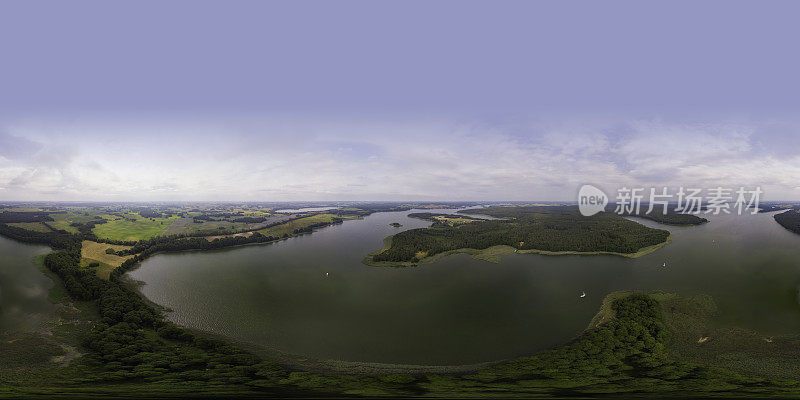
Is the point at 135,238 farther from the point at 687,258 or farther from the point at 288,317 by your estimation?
the point at 687,258

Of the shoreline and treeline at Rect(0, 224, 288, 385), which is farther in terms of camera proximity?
the shoreline

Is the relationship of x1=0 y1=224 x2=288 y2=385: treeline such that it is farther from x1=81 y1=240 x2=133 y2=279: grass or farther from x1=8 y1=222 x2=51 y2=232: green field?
x1=8 y1=222 x2=51 y2=232: green field

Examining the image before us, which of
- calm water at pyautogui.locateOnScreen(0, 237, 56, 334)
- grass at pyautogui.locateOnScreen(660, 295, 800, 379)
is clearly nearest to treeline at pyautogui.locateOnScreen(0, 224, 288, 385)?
calm water at pyautogui.locateOnScreen(0, 237, 56, 334)

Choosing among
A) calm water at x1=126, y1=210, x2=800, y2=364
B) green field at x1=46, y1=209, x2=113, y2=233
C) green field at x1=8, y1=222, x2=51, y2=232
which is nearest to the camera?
calm water at x1=126, y1=210, x2=800, y2=364

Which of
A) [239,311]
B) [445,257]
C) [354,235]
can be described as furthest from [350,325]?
[354,235]

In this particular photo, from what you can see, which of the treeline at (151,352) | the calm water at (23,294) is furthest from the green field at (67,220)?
the treeline at (151,352)

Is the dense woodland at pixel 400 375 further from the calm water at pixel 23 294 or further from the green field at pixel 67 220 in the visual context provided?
the green field at pixel 67 220

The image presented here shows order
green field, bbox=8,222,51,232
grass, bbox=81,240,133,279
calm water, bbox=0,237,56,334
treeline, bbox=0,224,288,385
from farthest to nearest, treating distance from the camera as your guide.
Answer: green field, bbox=8,222,51,232, grass, bbox=81,240,133,279, calm water, bbox=0,237,56,334, treeline, bbox=0,224,288,385
